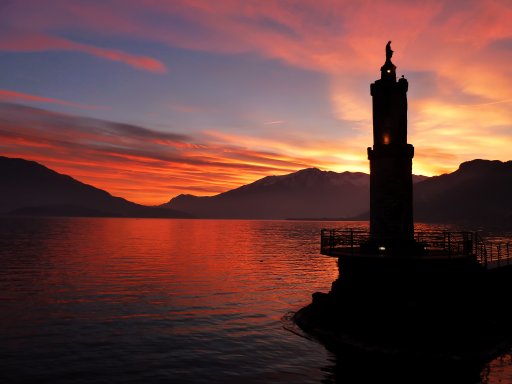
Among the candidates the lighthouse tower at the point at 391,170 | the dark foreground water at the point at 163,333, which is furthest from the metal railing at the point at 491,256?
the dark foreground water at the point at 163,333

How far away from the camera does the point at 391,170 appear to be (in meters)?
28.6

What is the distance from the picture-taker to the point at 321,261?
7069cm

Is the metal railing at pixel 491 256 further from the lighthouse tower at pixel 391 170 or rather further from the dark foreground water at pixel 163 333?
the dark foreground water at pixel 163 333

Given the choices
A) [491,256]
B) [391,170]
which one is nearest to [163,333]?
[391,170]

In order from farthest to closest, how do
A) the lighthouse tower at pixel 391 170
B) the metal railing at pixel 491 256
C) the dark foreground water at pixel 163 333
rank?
the metal railing at pixel 491 256 → the lighthouse tower at pixel 391 170 → the dark foreground water at pixel 163 333

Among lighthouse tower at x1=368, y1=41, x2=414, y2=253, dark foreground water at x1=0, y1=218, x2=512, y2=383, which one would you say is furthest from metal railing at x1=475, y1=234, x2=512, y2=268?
dark foreground water at x1=0, y1=218, x2=512, y2=383

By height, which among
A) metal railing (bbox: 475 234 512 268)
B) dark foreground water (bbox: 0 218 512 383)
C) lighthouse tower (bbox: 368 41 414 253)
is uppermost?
lighthouse tower (bbox: 368 41 414 253)

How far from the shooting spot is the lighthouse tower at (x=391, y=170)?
28.4 metres

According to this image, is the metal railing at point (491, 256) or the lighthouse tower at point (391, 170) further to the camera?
the metal railing at point (491, 256)

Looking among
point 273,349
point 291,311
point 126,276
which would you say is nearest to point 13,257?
point 126,276

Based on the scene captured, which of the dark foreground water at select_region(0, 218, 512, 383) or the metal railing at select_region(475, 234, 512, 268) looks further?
the metal railing at select_region(475, 234, 512, 268)

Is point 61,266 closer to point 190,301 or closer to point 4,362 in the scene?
point 190,301

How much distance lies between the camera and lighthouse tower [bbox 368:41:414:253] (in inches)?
1118

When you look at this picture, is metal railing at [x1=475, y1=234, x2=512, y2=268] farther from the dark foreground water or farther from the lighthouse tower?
the dark foreground water
